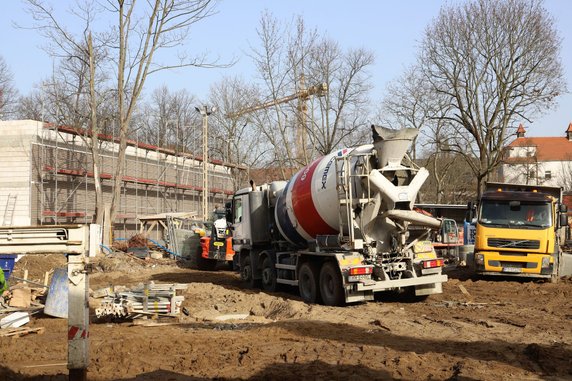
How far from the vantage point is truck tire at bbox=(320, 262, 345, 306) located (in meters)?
14.1

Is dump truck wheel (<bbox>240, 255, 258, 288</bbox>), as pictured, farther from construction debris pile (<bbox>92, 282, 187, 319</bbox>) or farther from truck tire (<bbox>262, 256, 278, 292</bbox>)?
construction debris pile (<bbox>92, 282, 187, 319</bbox>)

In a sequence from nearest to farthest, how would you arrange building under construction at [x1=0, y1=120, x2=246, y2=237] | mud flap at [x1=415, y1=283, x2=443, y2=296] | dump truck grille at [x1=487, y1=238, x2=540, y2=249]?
1. mud flap at [x1=415, y1=283, x2=443, y2=296]
2. dump truck grille at [x1=487, y1=238, x2=540, y2=249]
3. building under construction at [x1=0, y1=120, x2=246, y2=237]

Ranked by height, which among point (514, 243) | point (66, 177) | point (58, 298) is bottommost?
point (58, 298)

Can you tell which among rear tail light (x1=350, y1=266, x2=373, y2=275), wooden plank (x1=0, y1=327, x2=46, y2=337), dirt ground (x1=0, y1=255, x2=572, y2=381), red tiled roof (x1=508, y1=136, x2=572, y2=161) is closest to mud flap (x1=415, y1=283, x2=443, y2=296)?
dirt ground (x1=0, y1=255, x2=572, y2=381)

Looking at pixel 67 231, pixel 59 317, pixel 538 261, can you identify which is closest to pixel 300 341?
pixel 67 231

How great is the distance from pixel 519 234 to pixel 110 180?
28228mm

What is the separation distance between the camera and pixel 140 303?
511 inches

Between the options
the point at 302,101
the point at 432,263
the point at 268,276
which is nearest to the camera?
the point at 432,263

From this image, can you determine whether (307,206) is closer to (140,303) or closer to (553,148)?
(140,303)

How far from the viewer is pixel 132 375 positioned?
8.01m

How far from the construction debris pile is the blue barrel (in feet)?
2.71

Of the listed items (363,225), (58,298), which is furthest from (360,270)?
(58,298)

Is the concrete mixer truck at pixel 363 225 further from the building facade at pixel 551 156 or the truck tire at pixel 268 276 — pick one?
the building facade at pixel 551 156

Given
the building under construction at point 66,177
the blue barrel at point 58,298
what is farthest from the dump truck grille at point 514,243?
the building under construction at point 66,177
